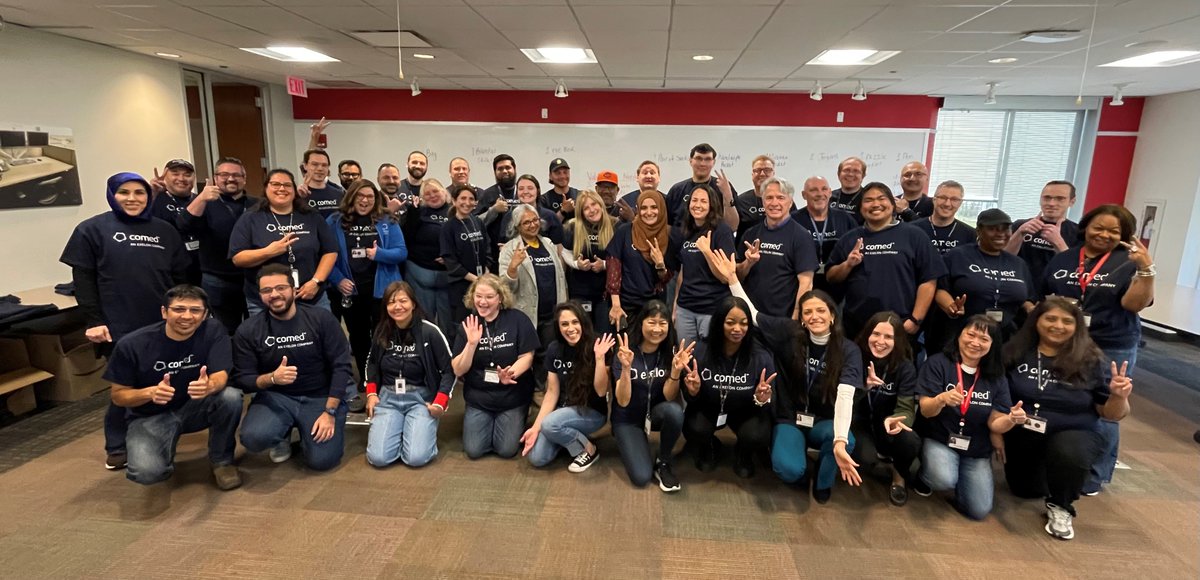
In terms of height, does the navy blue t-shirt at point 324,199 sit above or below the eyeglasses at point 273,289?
above

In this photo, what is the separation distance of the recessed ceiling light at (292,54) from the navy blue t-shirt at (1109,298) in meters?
6.09

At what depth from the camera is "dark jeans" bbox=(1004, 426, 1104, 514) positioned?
2.52 metres

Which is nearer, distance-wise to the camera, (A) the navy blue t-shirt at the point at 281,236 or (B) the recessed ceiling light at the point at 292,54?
(A) the navy blue t-shirt at the point at 281,236

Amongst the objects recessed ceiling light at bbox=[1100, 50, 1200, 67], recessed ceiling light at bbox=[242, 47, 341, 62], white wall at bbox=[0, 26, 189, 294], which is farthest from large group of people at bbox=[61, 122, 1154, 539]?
recessed ceiling light at bbox=[1100, 50, 1200, 67]

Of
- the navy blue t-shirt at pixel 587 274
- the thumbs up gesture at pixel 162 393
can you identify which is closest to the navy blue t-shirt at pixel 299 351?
the thumbs up gesture at pixel 162 393

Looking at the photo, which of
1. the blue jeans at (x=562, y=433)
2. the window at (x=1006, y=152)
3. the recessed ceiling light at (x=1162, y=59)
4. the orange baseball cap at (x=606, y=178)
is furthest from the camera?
the window at (x=1006, y=152)

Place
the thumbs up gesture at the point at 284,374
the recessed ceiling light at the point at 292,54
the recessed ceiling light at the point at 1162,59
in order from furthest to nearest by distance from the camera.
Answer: the recessed ceiling light at the point at 292,54 → the recessed ceiling light at the point at 1162,59 → the thumbs up gesture at the point at 284,374

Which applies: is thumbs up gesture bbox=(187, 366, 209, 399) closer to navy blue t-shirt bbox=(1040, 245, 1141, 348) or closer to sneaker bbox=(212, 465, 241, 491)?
sneaker bbox=(212, 465, 241, 491)

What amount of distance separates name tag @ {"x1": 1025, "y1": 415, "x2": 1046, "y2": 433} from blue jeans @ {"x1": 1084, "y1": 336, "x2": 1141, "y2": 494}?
28 cm

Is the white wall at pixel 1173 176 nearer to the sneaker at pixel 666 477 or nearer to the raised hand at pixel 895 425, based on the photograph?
the raised hand at pixel 895 425

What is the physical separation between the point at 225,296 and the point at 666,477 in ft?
9.88

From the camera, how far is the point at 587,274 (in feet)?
12.4

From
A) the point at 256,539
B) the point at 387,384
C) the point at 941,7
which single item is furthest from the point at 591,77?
the point at 256,539

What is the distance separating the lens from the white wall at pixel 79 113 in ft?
15.1
